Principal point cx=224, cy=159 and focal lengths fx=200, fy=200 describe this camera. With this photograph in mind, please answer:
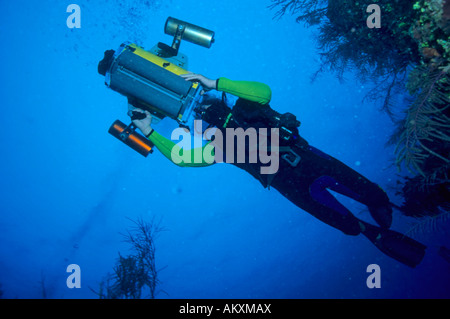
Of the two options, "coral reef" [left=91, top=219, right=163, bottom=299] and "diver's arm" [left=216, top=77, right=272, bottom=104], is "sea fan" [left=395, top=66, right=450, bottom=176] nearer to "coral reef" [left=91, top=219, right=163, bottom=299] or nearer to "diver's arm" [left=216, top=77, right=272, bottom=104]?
Answer: "diver's arm" [left=216, top=77, right=272, bottom=104]

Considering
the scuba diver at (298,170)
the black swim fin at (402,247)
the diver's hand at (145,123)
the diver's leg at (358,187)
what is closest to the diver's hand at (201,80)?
the scuba diver at (298,170)

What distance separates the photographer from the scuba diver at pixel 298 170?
109 inches

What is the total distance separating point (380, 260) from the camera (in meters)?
20.5

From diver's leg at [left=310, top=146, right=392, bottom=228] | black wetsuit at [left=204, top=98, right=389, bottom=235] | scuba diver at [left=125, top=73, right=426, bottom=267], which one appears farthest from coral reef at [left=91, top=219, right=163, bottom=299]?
diver's leg at [left=310, top=146, right=392, bottom=228]

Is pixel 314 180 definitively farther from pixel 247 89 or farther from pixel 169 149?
pixel 169 149

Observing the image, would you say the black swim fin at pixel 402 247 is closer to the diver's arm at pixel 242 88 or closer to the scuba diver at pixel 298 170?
the scuba diver at pixel 298 170

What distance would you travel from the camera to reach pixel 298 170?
9.90 feet

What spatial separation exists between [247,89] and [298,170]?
1408 millimetres

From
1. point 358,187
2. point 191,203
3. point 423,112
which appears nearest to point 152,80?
point 423,112

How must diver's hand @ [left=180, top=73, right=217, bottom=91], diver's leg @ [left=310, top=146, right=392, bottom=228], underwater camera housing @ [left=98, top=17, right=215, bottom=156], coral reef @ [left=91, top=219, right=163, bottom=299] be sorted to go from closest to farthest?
underwater camera housing @ [left=98, top=17, right=215, bottom=156]
diver's hand @ [left=180, top=73, right=217, bottom=91]
diver's leg @ [left=310, top=146, right=392, bottom=228]
coral reef @ [left=91, top=219, right=163, bottom=299]

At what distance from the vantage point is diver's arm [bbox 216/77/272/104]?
2.72 meters

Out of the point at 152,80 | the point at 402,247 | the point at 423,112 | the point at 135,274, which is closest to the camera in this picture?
the point at 423,112
